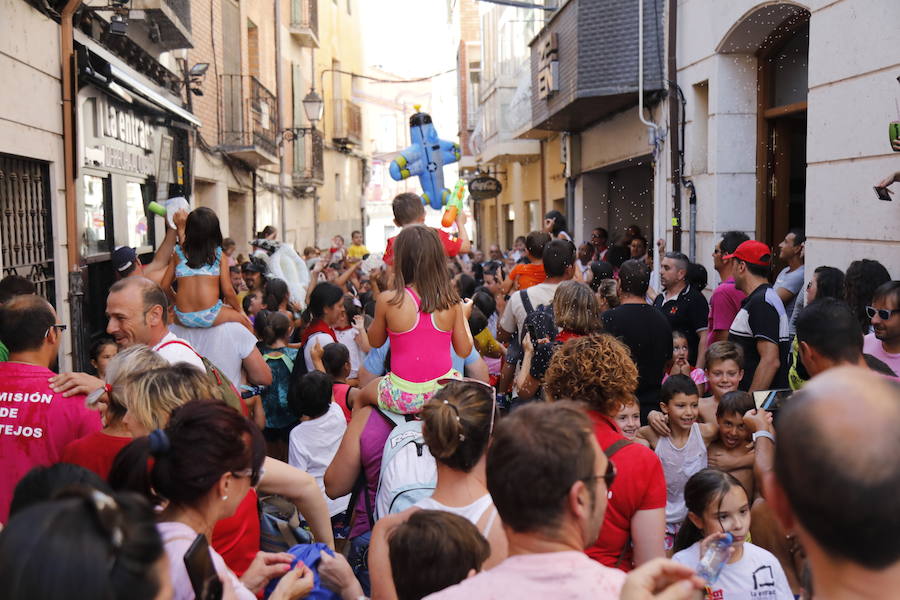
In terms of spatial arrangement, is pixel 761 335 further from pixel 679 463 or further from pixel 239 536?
pixel 239 536

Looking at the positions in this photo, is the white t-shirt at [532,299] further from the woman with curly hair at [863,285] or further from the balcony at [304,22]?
the balcony at [304,22]

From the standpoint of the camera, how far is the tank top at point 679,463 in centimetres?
442

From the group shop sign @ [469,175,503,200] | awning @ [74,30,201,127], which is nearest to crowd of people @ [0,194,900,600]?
awning @ [74,30,201,127]

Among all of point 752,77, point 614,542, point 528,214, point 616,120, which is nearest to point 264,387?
point 614,542

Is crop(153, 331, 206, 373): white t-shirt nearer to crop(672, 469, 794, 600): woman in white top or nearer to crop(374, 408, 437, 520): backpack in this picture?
crop(374, 408, 437, 520): backpack

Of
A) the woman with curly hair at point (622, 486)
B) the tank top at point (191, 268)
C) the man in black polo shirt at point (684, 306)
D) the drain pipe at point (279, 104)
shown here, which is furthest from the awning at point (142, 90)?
the drain pipe at point (279, 104)

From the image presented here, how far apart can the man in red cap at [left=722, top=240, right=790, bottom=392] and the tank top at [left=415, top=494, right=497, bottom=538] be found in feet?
9.79

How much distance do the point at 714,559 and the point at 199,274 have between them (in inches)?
143

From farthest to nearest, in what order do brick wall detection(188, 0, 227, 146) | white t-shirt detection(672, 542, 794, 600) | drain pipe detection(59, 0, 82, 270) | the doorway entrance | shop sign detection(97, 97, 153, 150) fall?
brick wall detection(188, 0, 227, 146)
shop sign detection(97, 97, 153, 150)
the doorway entrance
drain pipe detection(59, 0, 82, 270)
white t-shirt detection(672, 542, 794, 600)

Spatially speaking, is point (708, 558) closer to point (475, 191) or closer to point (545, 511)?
point (545, 511)

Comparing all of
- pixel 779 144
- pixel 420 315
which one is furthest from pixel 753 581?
pixel 779 144

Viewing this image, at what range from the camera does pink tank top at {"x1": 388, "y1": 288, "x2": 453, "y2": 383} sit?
4.10 meters

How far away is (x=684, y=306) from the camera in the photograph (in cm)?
658

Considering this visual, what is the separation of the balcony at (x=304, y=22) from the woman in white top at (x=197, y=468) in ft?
73.7
